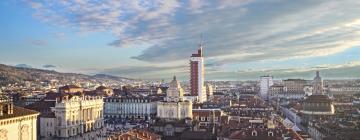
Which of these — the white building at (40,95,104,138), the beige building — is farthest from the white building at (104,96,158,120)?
the beige building

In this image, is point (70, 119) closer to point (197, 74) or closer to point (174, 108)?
point (174, 108)

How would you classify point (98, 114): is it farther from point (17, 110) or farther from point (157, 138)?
point (17, 110)

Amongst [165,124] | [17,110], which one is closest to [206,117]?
[165,124]

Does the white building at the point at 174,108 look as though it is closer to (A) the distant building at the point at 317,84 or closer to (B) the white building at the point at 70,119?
(B) the white building at the point at 70,119

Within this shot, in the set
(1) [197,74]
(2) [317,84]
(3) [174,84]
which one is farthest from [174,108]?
(2) [317,84]

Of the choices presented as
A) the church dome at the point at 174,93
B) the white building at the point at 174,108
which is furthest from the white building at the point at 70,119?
the church dome at the point at 174,93
